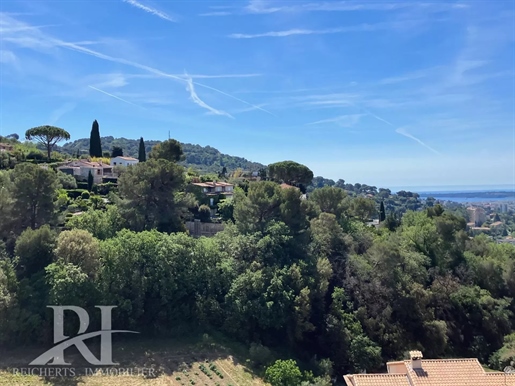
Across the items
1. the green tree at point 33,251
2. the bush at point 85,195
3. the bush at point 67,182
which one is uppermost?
the bush at point 67,182

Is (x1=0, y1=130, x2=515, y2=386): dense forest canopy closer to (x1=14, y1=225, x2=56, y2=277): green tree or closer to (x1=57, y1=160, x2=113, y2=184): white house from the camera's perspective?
(x1=14, y1=225, x2=56, y2=277): green tree

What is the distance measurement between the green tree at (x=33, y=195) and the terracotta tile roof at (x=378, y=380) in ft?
65.5

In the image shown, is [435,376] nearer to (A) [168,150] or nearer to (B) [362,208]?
(B) [362,208]

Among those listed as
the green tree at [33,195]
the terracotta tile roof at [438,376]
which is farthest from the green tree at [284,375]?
the green tree at [33,195]

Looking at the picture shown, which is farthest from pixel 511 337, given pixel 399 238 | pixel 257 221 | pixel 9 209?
pixel 9 209

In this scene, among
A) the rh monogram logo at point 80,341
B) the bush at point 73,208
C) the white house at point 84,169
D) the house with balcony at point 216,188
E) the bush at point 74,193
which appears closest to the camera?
the rh monogram logo at point 80,341

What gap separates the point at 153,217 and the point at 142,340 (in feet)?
29.3

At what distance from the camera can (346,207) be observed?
1368 inches

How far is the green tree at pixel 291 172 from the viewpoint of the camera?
158ft

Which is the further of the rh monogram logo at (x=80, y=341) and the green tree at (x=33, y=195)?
the green tree at (x=33, y=195)

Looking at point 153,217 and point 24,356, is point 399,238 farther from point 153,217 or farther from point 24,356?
point 24,356

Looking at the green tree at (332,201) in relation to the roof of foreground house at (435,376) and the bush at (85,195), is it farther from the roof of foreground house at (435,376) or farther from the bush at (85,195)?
the bush at (85,195)

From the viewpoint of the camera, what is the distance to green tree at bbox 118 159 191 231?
27.5m

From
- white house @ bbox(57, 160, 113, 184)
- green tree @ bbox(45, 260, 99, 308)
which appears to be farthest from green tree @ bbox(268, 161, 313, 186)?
green tree @ bbox(45, 260, 99, 308)
